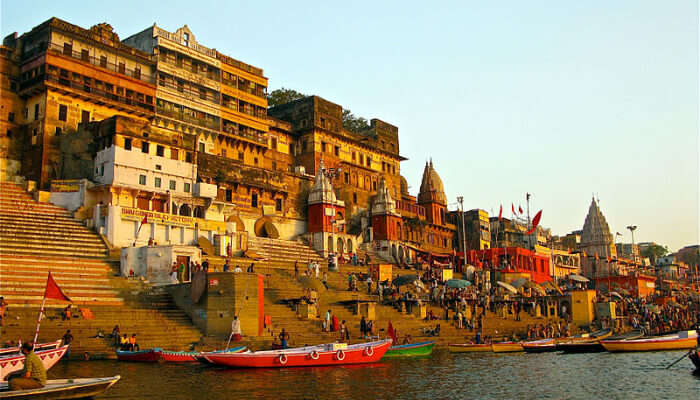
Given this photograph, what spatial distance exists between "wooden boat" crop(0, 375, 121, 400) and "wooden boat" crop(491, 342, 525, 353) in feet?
68.8

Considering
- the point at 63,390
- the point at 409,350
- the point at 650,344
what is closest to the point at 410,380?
the point at 409,350

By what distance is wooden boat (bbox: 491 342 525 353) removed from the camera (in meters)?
32.4

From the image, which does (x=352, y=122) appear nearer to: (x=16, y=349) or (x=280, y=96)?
(x=280, y=96)

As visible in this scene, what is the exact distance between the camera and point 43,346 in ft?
69.8

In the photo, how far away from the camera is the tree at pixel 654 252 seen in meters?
148

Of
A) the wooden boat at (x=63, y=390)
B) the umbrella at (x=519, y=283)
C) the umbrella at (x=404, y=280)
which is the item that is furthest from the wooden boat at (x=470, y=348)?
the umbrella at (x=519, y=283)

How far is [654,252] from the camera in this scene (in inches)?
5851

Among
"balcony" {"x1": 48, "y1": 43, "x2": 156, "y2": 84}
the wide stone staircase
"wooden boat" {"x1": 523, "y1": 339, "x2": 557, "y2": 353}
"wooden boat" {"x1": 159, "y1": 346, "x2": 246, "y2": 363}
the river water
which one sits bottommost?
Result: the river water

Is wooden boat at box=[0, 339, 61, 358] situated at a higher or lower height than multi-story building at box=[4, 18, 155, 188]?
lower

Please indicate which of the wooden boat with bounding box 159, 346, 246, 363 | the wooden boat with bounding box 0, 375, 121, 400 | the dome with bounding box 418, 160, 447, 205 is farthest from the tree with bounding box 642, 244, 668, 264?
the wooden boat with bounding box 0, 375, 121, 400

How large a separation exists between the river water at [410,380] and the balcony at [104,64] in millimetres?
27158

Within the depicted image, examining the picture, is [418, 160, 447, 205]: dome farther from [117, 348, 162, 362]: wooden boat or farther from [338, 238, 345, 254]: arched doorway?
[117, 348, 162, 362]: wooden boat

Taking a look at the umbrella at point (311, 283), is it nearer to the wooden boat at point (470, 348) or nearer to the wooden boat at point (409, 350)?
the wooden boat at point (470, 348)

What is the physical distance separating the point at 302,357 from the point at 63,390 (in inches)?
406
